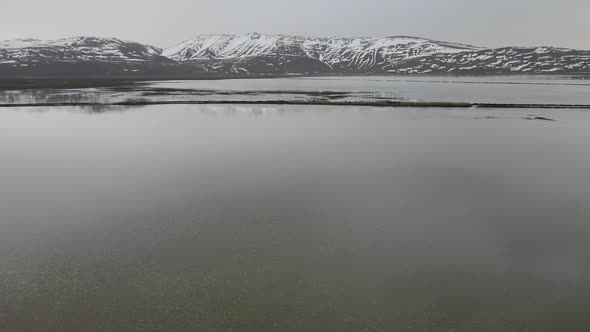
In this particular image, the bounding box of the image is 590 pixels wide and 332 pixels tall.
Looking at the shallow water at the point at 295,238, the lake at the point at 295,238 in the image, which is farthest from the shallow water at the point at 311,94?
the shallow water at the point at 295,238

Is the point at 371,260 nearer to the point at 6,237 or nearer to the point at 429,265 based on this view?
the point at 429,265

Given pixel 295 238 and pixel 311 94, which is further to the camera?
pixel 311 94

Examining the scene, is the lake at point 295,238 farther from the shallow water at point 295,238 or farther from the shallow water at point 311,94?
the shallow water at point 311,94

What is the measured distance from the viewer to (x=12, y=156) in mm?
22406

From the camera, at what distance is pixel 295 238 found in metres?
11.1

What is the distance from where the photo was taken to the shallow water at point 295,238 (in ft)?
25.6

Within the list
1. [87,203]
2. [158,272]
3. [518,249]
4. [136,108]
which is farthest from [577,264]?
[136,108]

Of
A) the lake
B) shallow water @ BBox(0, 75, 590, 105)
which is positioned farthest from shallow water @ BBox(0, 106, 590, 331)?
shallow water @ BBox(0, 75, 590, 105)

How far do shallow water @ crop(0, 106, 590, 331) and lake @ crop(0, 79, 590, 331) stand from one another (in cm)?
6

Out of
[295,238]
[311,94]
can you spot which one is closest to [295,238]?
[295,238]

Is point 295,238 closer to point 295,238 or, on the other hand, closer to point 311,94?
point 295,238

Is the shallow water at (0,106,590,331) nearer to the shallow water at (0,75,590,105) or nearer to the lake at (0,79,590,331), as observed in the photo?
the lake at (0,79,590,331)

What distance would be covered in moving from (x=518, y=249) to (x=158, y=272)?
1010 cm

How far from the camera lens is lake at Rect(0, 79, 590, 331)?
780cm
